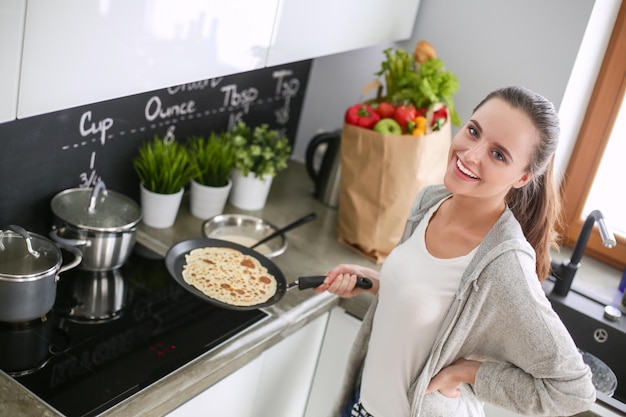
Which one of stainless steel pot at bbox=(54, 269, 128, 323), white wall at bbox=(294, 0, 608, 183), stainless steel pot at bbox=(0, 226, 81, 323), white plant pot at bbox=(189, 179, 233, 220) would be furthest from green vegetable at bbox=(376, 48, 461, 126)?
stainless steel pot at bbox=(0, 226, 81, 323)

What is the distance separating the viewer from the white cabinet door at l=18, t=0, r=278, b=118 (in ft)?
4.17

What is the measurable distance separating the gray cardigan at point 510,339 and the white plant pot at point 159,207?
32.7 inches

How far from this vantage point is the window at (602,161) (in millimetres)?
2352

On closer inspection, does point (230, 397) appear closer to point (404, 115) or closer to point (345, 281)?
point (345, 281)

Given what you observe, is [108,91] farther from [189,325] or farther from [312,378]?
[312,378]

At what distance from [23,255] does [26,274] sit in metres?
0.06

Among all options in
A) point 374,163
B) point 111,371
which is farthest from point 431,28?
point 111,371

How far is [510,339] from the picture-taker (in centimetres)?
149

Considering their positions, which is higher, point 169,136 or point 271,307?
point 169,136

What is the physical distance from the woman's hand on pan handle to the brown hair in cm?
36

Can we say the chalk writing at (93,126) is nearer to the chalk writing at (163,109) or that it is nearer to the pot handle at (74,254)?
the chalk writing at (163,109)

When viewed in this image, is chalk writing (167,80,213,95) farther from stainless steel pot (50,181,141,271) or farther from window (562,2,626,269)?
window (562,2,626,269)

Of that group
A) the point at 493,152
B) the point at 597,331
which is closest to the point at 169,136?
the point at 493,152

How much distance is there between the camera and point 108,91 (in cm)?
144
